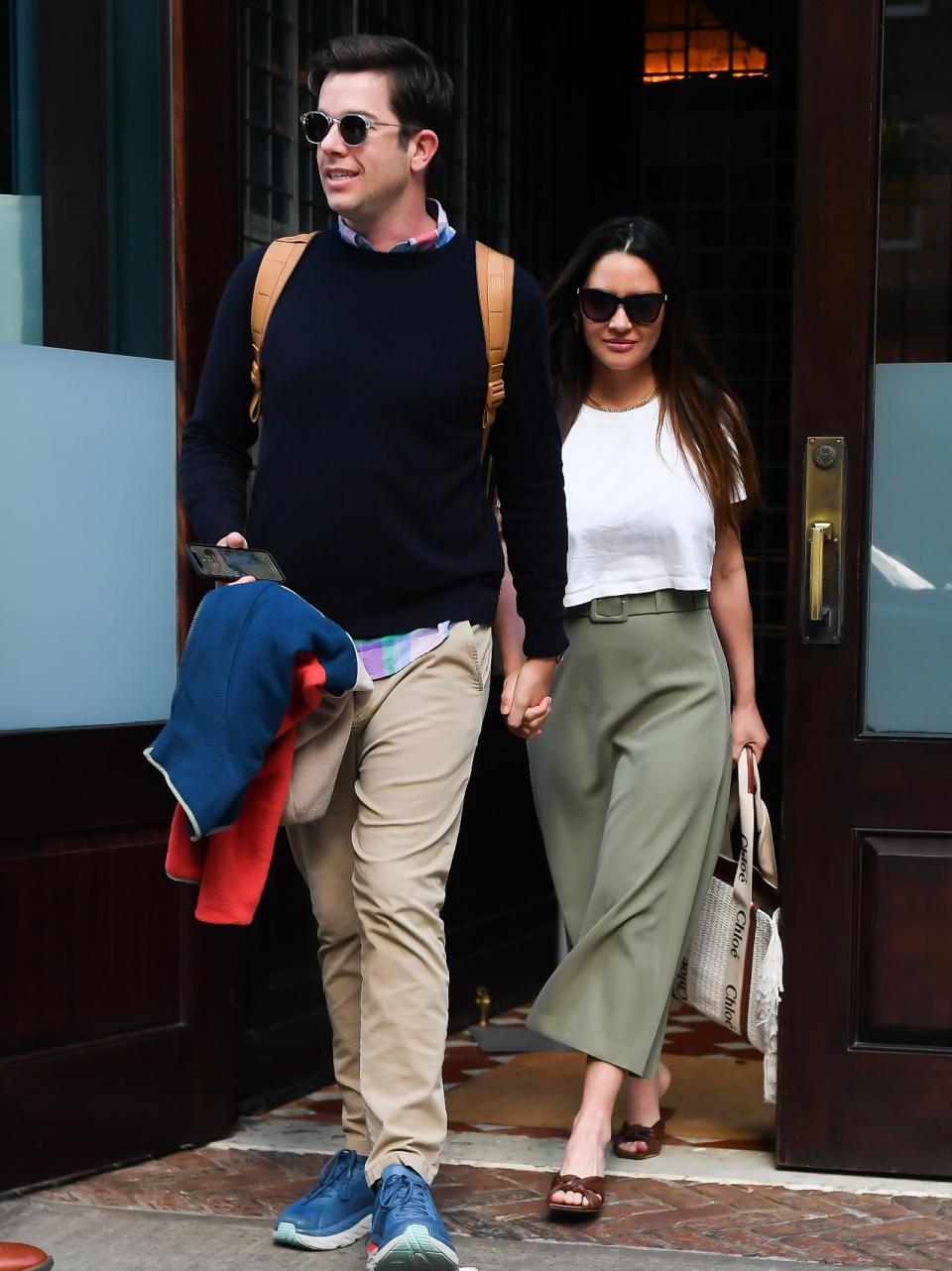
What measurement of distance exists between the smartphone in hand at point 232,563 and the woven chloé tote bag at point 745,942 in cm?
128

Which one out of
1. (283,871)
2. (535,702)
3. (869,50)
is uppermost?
Answer: (869,50)

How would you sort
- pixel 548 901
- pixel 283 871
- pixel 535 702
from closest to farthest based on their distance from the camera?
pixel 535 702 → pixel 283 871 → pixel 548 901

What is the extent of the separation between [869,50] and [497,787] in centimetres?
243

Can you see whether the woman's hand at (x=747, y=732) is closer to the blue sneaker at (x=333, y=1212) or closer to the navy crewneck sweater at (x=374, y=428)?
the navy crewneck sweater at (x=374, y=428)

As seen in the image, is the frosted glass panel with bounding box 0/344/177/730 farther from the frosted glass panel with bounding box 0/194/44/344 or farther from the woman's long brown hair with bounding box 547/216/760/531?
the woman's long brown hair with bounding box 547/216/760/531

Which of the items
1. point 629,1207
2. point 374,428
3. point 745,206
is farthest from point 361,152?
point 745,206

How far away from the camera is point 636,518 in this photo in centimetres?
374

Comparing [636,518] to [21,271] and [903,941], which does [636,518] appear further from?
[21,271]

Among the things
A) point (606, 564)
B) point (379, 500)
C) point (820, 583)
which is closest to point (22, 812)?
point (379, 500)

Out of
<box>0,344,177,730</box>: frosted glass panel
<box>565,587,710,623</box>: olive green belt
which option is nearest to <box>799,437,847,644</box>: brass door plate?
<box>565,587,710,623</box>: olive green belt

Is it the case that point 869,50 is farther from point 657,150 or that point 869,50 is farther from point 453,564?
point 657,150

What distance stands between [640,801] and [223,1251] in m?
1.19

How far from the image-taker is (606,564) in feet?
12.4

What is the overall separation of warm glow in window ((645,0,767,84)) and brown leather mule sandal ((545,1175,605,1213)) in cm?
487
